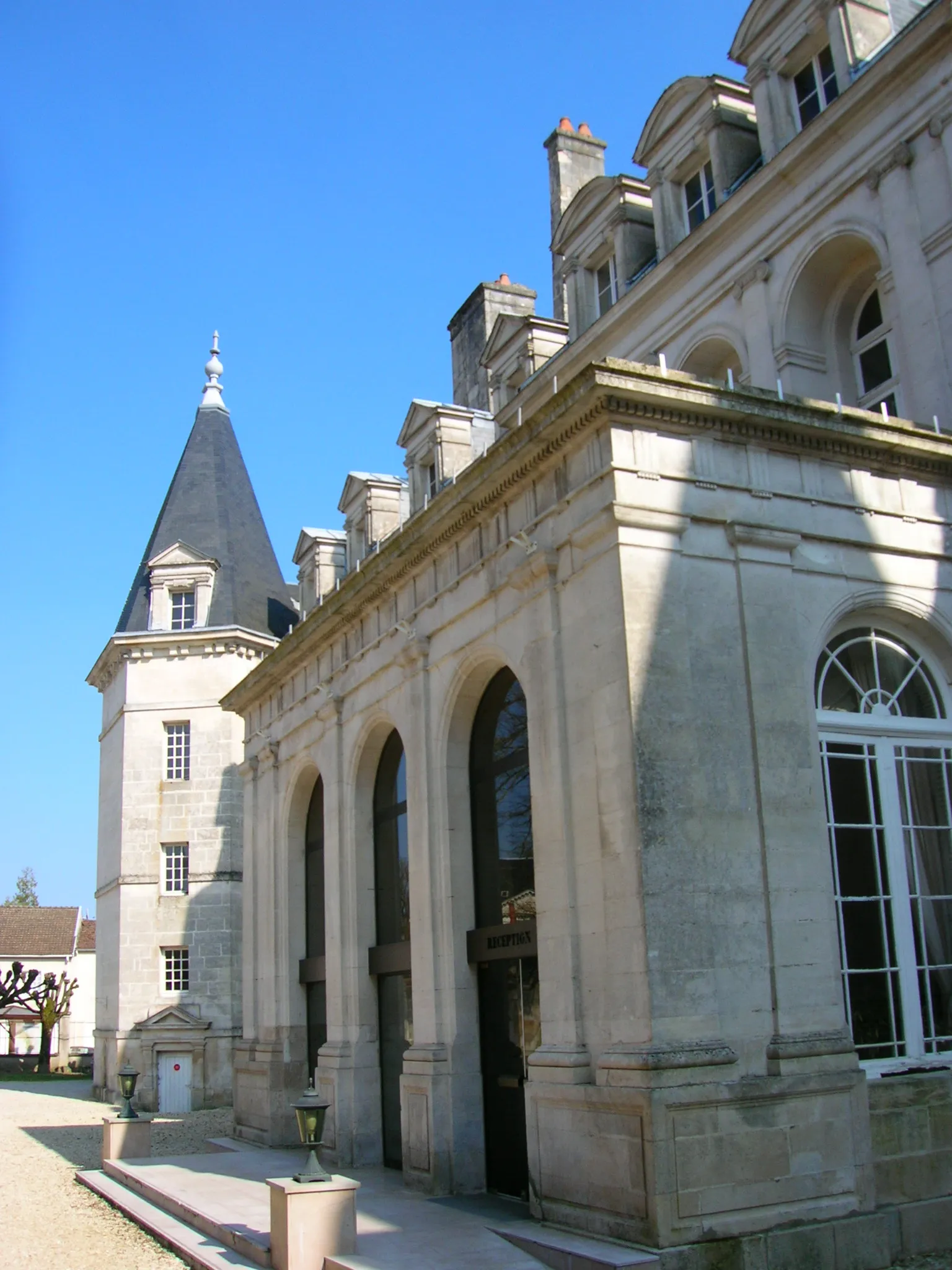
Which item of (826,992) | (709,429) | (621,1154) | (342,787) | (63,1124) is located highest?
(709,429)

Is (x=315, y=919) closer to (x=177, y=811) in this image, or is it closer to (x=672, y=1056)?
(x=672, y=1056)

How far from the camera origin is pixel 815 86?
57.7 feet

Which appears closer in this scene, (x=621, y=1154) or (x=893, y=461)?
(x=621, y=1154)

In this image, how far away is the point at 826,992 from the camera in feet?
36.2

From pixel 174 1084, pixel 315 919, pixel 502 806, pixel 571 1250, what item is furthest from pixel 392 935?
pixel 174 1084

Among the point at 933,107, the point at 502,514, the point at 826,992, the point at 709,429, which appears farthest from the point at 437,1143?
the point at 933,107

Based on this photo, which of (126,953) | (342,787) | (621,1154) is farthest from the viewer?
(126,953)

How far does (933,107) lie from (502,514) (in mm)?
7703

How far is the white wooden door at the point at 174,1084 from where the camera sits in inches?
1273

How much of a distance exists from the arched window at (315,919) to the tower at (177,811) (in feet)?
46.6

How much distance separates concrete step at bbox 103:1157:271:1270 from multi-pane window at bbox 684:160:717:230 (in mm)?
15046

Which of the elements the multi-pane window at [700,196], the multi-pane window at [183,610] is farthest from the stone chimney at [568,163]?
the multi-pane window at [183,610]

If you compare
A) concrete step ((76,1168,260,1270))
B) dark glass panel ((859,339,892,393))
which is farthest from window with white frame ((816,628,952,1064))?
concrete step ((76,1168,260,1270))

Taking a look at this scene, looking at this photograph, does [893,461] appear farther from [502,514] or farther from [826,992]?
[826,992]
